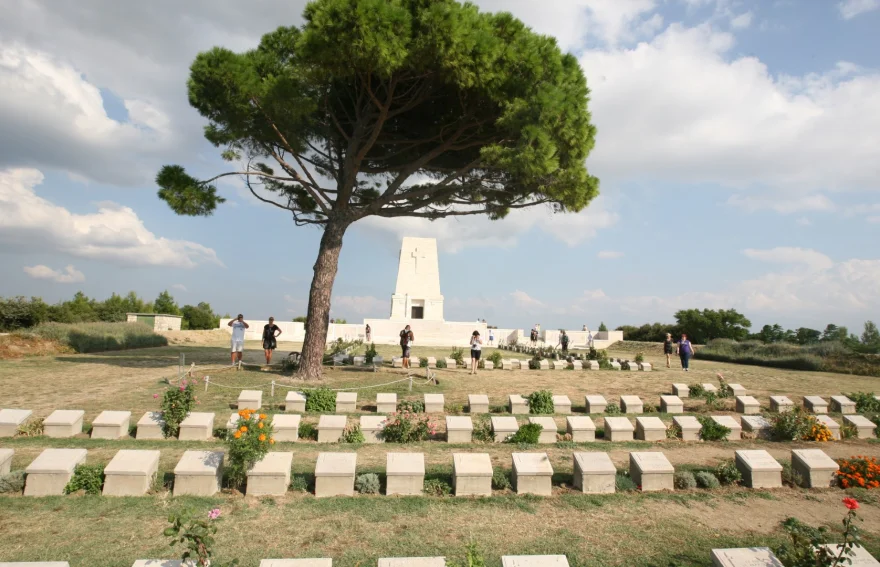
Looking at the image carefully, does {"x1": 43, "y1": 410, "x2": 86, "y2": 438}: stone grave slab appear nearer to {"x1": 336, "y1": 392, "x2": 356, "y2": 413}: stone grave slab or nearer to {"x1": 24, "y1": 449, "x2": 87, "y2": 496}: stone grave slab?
{"x1": 24, "y1": 449, "x2": 87, "y2": 496}: stone grave slab

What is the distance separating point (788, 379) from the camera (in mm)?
17266

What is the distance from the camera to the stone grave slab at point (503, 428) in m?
8.59

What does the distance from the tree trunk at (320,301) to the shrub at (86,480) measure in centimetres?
765

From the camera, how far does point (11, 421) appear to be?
7918 mm

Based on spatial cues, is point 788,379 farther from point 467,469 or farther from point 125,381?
point 125,381

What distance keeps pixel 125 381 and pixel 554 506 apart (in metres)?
11.6

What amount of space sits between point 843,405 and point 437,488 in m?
10.8

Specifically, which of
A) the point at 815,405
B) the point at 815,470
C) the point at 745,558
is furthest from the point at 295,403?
the point at 815,405

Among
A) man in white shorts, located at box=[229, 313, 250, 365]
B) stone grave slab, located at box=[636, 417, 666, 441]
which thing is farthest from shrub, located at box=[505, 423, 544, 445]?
man in white shorts, located at box=[229, 313, 250, 365]

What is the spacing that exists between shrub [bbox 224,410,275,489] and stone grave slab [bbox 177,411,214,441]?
236cm

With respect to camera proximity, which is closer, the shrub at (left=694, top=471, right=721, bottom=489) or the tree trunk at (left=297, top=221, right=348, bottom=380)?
the shrub at (left=694, top=471, right=721, bottom=489)

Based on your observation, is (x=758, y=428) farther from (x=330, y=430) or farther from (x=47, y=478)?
(x=47, y=478)

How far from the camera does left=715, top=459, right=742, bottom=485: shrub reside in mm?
6648

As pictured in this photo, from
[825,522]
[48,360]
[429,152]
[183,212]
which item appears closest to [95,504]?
[825,522]
